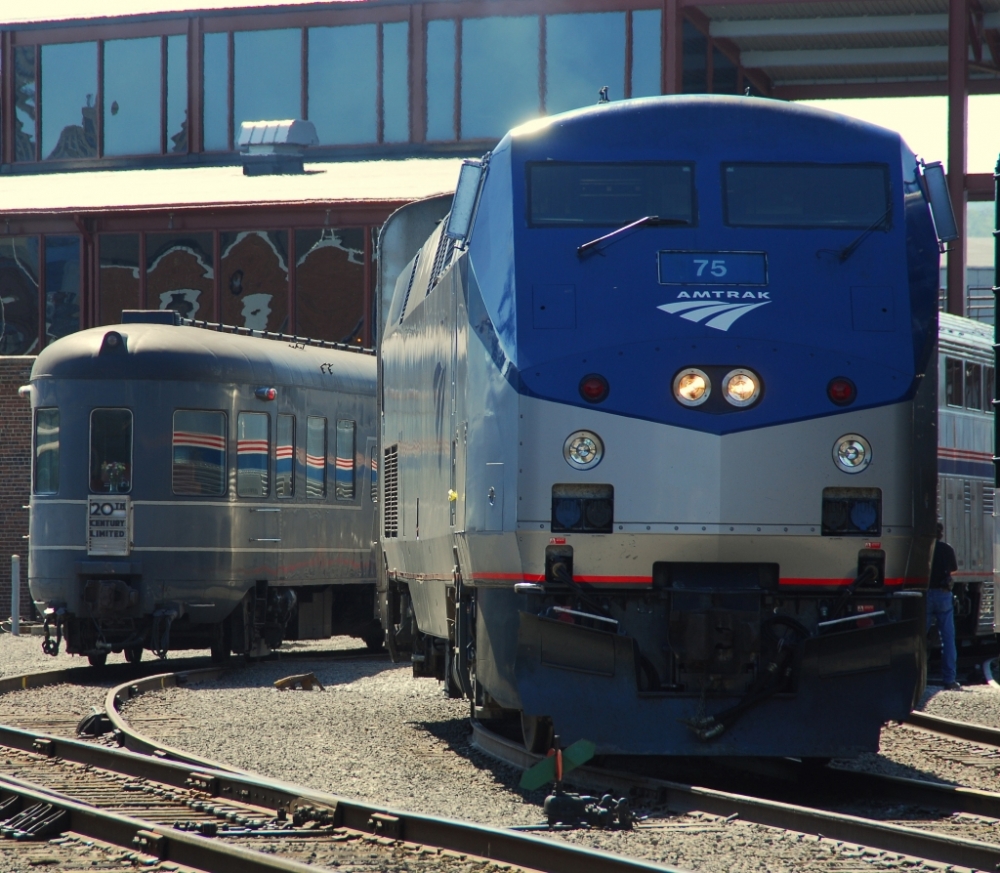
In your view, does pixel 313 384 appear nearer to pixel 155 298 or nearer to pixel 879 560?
pixel 879 560

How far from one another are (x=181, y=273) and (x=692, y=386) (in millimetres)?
24448

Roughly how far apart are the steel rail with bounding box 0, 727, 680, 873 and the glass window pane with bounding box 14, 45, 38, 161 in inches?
1201

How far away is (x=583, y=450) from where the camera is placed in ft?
27.1

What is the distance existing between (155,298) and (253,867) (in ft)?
86.5

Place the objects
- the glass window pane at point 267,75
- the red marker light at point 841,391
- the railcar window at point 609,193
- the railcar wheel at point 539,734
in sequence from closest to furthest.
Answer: the red marker light at point 841,391
the railcar window at point 609,193
the railcar wheel at point 539,734
the glass window pane at point 267,75

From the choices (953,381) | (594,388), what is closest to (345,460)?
(953,381)

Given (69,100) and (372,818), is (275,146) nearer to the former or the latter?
(69,100)

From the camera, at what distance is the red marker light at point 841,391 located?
834 centimetres

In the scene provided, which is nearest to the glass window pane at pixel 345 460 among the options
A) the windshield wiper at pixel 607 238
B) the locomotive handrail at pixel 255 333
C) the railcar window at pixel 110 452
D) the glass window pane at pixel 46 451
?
the locomotive handrail at pixel 255 333

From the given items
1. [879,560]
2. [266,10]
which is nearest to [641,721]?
[879,560]

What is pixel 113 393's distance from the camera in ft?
54.7

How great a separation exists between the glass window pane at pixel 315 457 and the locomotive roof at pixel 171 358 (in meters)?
0.47

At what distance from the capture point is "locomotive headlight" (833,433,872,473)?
8.31m

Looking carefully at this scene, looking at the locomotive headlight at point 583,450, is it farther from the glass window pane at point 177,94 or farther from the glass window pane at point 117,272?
the glass window pane at point 177,94
